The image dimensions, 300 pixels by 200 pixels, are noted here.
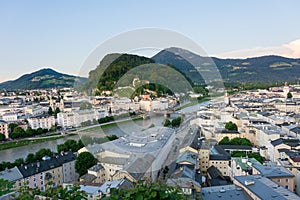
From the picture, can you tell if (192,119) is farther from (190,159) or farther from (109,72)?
(109,72)

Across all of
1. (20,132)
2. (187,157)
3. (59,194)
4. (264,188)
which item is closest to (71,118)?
(20,132)

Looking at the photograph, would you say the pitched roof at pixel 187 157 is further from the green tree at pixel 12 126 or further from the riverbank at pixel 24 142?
the green tree at pixel 12 126

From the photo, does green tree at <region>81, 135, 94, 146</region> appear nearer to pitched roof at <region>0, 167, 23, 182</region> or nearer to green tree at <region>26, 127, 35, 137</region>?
pitched roof at <region>0, 167, 23, 182</region>

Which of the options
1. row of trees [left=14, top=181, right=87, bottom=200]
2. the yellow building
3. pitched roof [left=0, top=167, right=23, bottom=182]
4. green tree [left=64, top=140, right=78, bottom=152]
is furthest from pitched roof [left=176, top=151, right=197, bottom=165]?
the yellow building

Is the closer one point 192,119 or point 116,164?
point 116,164

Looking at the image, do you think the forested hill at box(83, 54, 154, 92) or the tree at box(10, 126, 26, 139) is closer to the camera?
the forested hill at box(83, 54, 154, 92)

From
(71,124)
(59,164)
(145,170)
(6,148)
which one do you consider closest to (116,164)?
(145,170)

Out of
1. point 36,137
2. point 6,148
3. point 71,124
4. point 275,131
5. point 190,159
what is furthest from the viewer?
point 71,124

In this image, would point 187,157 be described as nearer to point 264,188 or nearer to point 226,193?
point 226,193
